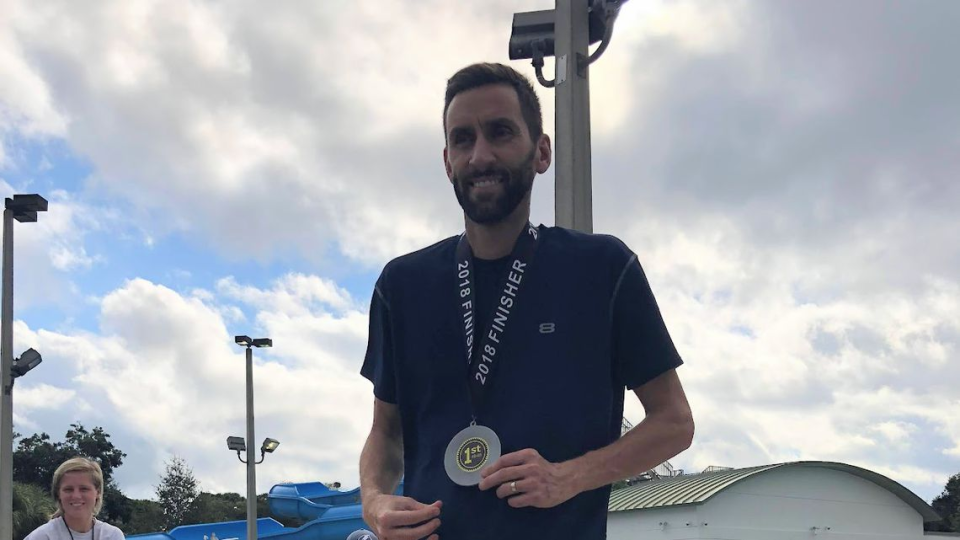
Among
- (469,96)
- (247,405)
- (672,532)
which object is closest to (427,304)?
(469,96)

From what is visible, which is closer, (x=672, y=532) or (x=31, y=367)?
(x=31, y=367)

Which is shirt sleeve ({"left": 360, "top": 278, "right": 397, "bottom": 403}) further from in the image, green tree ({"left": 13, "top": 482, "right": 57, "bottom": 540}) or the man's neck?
green tree ({"left": 13, "top": 482, "right": 57, "bottom": 540})

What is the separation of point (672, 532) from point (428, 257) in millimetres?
27776

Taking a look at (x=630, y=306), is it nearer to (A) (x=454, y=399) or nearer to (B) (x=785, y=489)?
(A) (x=454, y=399)

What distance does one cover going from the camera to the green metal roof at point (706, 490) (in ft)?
94.1

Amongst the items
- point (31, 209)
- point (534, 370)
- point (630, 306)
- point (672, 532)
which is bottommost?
point (672, 532)

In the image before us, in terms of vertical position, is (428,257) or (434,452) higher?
(428,257)

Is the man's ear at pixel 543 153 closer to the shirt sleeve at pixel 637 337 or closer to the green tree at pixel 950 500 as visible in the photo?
the shirt sleeve at pixel 637 337

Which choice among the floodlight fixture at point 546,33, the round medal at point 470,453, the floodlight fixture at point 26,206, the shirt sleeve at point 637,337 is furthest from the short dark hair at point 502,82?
the floodlight fixture at point 26,206

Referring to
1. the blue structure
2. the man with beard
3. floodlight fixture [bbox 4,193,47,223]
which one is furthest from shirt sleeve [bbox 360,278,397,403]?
the blue structure

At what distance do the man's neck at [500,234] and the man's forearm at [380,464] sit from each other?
0.52m

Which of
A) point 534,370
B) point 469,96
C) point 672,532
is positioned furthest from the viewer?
point 672,532

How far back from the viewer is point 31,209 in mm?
16250

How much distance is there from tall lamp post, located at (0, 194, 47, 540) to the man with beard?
1521cm
